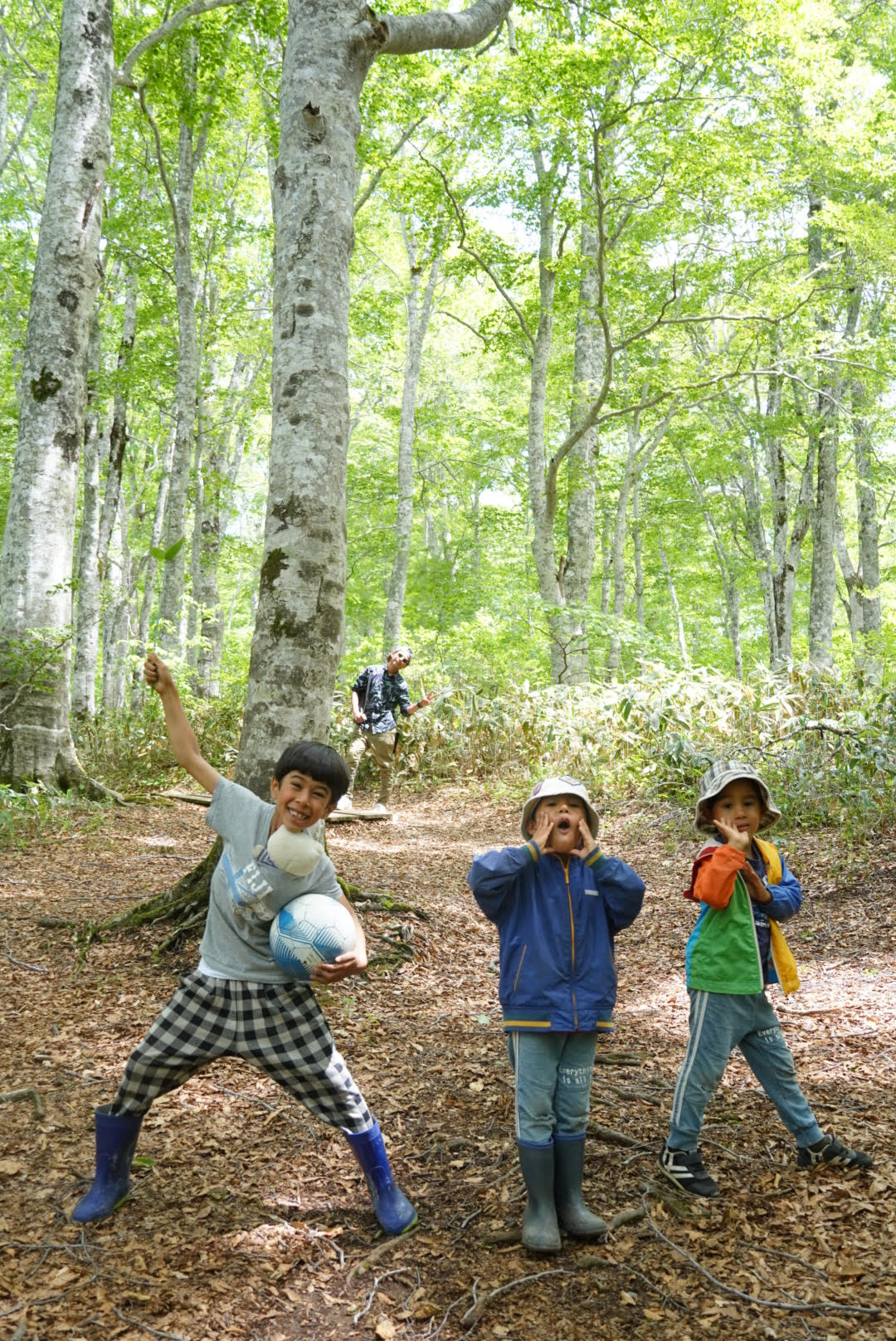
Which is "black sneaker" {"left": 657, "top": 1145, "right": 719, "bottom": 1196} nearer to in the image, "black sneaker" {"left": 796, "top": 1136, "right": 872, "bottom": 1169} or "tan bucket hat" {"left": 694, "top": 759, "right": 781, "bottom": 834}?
"black sneaker" {"left": 796, "top": 1136, "right": 872, "bottom": 1169}

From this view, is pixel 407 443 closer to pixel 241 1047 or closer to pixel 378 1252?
pixel 241 1047

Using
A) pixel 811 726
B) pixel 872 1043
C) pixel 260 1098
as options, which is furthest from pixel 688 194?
pixel 260 1098

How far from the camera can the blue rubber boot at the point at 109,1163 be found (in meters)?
2.49

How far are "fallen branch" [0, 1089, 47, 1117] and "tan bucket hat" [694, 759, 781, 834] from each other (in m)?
2.48

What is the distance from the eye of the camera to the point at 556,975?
253 centimetres

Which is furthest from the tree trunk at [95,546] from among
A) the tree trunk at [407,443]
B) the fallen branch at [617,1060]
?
the fallen branch at [617,1060]

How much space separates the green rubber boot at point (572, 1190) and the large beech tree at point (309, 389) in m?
2.21

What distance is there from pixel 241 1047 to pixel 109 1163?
0.50 metres

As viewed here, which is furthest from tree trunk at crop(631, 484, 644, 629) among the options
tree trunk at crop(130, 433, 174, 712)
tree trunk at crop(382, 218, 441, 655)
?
tree trunk at crop(130, 433, 174, 712)

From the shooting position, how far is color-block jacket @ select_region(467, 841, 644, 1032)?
2.52m

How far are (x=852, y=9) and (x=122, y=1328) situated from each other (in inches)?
841

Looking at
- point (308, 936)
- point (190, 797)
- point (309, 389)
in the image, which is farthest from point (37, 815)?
point (308, 936)

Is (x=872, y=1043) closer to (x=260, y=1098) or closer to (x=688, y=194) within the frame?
(x=260, y=1098)

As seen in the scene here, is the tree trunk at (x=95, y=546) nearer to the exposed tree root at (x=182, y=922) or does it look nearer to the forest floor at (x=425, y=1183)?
the exposed tree root at (x=182, y=922)
